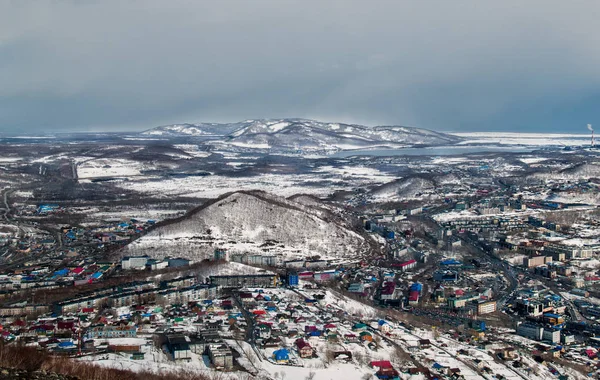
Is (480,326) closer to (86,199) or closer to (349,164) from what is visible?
(86,199)

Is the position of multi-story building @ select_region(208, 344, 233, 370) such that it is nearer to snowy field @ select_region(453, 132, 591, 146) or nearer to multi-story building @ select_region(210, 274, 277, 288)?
multi-story building @ select_region(210, 274, 277, 288)

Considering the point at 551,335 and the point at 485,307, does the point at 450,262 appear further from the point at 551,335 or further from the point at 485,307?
the point at 551,335

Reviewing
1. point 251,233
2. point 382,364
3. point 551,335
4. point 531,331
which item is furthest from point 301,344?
point 251,233

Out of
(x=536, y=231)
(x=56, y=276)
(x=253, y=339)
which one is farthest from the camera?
(x=536, y=231)

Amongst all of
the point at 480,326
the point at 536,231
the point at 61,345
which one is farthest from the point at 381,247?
the point at 61,345

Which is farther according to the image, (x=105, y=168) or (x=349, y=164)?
(x=349, y=164)

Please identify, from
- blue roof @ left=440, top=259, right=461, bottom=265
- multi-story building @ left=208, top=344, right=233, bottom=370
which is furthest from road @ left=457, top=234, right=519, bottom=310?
multi-story building @ left=208, top=344, right=233, bottom=370

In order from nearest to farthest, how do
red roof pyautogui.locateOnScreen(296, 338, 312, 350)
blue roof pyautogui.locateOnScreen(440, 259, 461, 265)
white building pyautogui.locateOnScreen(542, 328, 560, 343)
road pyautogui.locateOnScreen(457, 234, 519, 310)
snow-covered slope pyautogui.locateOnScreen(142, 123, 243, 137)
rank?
red roof pyautogui.locateOnScreen(296, 338, 312, 350)
white building pyautogui.locateOnScreen(542, 328, 560, 343)
road pyautogui.locateOnScreen(457, 234, 519, 310)
blue roof pyautogui.locateOnScreen(440, 259, 461, 265)
snow-covered slope pyautogui.locateOnScreen(142, 123, 243, 137)
